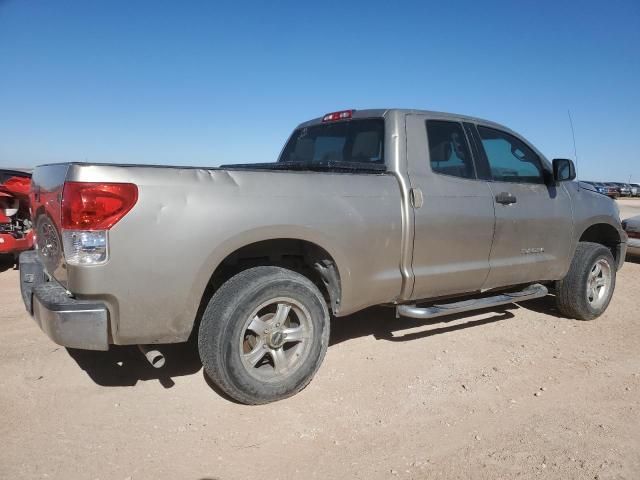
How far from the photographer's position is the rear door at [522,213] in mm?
4262

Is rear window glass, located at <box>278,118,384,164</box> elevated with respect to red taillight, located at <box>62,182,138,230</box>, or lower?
elevated

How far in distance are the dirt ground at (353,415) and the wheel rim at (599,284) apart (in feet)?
2.57

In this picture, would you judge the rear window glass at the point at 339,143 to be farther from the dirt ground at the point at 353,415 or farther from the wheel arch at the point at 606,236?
the wheel arch at the point at 606,236

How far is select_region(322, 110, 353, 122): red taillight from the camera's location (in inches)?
170

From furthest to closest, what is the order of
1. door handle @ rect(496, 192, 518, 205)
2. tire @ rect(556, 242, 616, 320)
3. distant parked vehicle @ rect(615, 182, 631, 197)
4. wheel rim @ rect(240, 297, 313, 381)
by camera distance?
distant parked vehicle @ rect(615, 182, 631, 197) < tire @ rect(556, 242, 616, 320) < door handle @ rect(496, 192, 518, 205) < wheel rim @ rect(240, 297, 313, 381)

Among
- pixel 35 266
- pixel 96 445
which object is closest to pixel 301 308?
pixel 96 445

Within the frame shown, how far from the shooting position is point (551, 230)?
461 centimetres

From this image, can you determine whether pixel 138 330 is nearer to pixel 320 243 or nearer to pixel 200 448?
pixel 200 448

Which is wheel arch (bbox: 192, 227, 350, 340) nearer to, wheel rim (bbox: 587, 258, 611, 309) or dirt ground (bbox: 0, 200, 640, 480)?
dirt ground (bbox: 0, 200, 640, 480)

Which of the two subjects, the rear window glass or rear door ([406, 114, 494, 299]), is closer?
rear door ([406, 114, 494, 299])

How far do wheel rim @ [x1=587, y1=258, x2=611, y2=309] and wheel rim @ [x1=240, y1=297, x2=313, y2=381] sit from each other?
342cm

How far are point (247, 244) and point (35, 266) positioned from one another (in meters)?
1.54

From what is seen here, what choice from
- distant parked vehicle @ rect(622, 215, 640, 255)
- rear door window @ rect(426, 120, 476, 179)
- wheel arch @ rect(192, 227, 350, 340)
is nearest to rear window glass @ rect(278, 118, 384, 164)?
rear door window @ rect(426, 120, 476, 179)

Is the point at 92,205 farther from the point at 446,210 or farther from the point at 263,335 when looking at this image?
the point at 446,210
